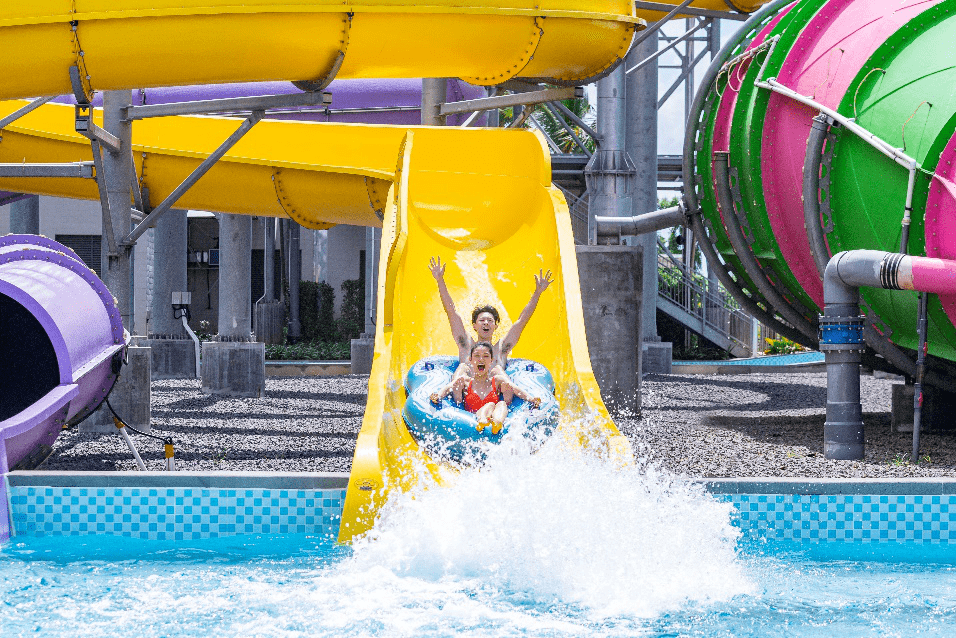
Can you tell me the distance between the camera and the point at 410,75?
700 centimetres

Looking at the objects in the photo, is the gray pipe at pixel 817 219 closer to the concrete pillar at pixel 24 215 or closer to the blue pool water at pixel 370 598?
the blue pool water at pixel 370 598

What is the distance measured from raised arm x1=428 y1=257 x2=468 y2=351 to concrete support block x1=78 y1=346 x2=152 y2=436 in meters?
2.52

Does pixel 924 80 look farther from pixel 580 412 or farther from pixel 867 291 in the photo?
pixel 580 412

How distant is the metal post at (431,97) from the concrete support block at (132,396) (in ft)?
12.7

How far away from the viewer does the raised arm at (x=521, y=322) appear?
711cm

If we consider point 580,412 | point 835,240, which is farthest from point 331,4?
point 835,240

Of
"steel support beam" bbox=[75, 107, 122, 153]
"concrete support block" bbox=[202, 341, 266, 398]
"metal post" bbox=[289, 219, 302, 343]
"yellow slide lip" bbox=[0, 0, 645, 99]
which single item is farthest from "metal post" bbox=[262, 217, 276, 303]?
"yellow slide lip" bbox=[0, 0, 645, 99]

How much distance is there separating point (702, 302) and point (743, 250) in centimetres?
1164

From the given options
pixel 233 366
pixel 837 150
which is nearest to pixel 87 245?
pixel 233 366

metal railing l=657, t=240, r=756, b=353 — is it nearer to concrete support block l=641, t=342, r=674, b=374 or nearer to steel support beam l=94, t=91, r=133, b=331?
concrete support block l=641, t=342, r=674, b=374

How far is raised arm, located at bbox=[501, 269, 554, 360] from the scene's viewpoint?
280 inches

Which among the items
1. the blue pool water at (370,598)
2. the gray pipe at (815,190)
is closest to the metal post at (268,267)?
the gray pipe at (815,190)

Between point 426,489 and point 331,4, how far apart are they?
2.75 meters

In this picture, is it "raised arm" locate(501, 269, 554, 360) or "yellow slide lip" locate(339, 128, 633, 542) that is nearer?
"yellow slide lip" locate(339, 128, 633, 542)
